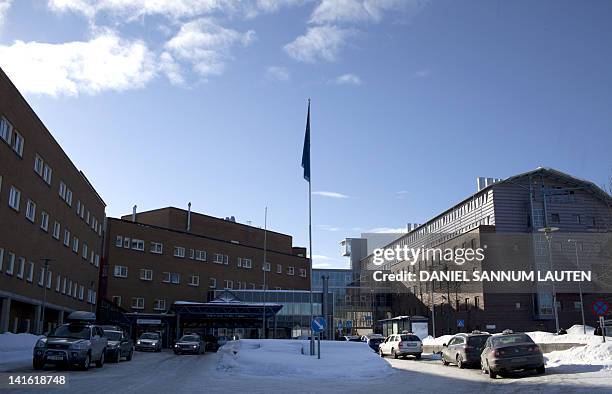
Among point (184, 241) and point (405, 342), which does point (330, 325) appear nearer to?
point (184, 241)

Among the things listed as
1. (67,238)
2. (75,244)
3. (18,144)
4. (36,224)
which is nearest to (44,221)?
(36,224)

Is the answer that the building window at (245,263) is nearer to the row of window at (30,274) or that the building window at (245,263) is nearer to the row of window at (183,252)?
the row of window at (183,252)

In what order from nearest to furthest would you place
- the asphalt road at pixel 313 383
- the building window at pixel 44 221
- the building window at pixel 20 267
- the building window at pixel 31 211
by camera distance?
the asphalt road at pixel 313 383, the building window at pixel 20 267, the building window at pixel 31 211, the building window at pixel 44 221

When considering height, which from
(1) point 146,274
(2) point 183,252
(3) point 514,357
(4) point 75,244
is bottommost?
(3) point 514,357

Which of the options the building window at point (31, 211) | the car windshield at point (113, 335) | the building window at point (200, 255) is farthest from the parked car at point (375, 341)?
the building window at point (200, 255)

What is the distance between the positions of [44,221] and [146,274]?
1057 inches

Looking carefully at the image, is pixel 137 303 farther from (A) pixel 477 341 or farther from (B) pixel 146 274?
(A) pixel 477 341

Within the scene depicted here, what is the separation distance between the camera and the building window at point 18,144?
36.1m

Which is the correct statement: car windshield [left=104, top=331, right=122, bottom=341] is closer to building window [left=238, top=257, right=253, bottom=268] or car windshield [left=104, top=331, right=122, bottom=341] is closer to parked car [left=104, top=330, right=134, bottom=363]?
parked car [left=104, top=330, right=134, bottom=363]

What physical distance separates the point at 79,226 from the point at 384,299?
54863 mm

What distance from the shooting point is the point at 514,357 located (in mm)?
20234

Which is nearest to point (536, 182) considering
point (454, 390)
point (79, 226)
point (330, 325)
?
point (330, 325)

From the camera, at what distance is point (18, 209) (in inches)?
1457

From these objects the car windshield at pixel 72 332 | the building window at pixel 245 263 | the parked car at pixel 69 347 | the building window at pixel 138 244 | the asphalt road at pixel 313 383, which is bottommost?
the asphalt road at pixel 313 383
